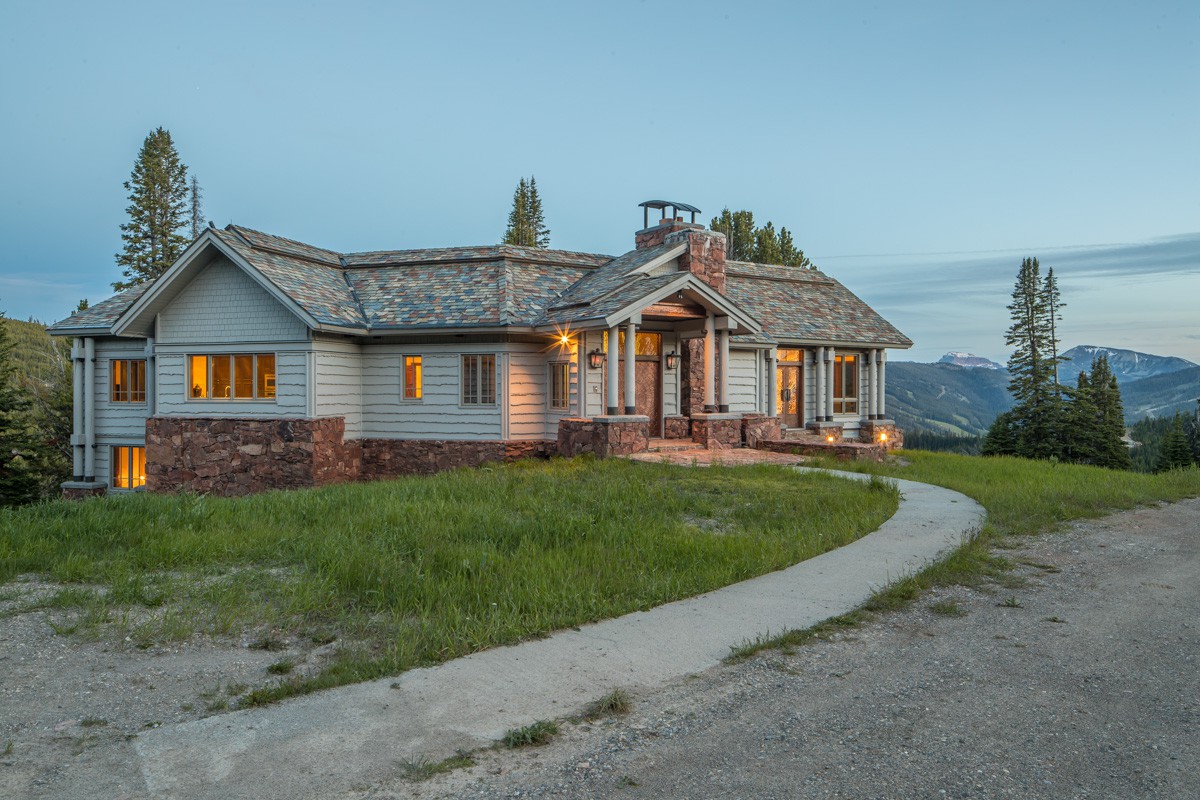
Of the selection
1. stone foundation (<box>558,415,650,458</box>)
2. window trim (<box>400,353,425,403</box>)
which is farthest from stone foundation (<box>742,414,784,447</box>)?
window trim (<box>400,353,425,403</box>)

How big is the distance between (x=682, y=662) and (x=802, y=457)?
579 inches

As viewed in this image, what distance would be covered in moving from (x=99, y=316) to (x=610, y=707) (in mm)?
24414

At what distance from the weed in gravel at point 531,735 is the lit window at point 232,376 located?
1783 centimetres

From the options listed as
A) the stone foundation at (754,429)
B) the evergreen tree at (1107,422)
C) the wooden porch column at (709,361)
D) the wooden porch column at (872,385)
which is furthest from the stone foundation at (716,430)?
the evergreen tree at (1107,422)

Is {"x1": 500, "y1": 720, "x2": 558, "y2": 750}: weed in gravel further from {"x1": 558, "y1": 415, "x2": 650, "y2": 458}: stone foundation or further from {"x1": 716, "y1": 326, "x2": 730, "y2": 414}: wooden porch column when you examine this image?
{"x1": 716, "y1": 326, "x2": 730, "y2": 414}: wooden porch column

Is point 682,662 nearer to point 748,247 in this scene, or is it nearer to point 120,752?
point 120,752

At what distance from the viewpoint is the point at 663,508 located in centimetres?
1118

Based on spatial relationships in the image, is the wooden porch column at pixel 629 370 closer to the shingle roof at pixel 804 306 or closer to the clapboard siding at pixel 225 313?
the shingle roof at pixel 804 306

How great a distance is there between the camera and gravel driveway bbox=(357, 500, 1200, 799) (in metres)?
3.85

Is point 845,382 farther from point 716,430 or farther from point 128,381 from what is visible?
point 128,381

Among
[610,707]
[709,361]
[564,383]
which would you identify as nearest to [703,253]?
[709,361]

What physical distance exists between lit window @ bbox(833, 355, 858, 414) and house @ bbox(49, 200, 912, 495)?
6285mm

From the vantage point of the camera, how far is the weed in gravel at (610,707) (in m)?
4.68

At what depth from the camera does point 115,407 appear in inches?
935
